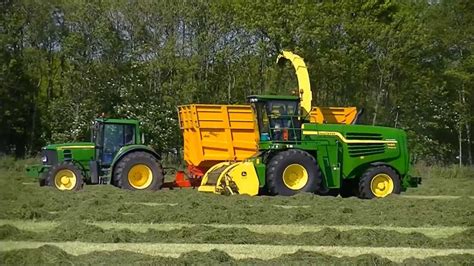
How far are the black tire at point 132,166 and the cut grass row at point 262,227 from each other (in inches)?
264

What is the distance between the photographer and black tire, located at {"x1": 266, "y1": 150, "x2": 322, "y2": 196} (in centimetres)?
1914

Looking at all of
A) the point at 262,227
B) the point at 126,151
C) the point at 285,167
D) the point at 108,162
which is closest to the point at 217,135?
the point at 126,151

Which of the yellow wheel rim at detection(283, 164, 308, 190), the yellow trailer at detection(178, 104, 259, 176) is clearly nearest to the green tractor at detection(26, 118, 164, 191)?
the yellow trailer at detection(178, 104, 259, 176)

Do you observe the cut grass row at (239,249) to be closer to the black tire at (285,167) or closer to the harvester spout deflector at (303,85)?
the black tire at (285,167)

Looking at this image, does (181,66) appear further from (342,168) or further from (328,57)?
(342,168)

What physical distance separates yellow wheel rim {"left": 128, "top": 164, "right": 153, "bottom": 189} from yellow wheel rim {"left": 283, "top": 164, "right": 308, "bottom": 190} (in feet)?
13.0

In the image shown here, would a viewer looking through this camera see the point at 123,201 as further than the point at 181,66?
No

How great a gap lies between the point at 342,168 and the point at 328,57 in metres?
16.9

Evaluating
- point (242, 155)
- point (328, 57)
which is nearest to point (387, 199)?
point (242, 155)

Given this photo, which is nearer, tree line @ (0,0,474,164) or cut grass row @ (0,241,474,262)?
cut grass row @ (0,241,474,262)

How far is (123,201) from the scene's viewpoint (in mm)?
17578

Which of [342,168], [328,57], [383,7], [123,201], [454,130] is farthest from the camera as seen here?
[454,130]

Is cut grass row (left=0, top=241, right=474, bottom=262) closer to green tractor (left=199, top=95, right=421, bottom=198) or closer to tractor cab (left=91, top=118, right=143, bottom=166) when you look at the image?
green tractor (left=199, top=95, right=421, bottom=198)

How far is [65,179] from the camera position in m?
21.5
